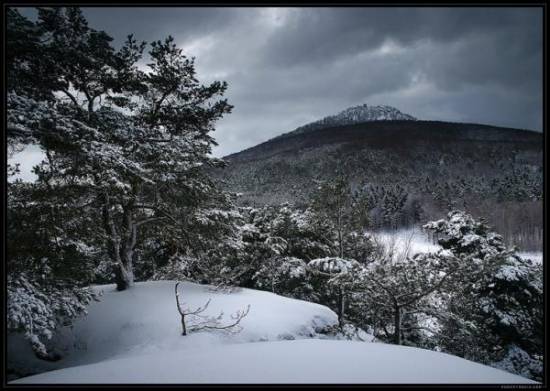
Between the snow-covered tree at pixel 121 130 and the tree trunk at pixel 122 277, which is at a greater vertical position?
the snow-covered tree at pixel 121 130

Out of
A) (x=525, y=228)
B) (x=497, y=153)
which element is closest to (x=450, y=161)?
(x=497, y=153)

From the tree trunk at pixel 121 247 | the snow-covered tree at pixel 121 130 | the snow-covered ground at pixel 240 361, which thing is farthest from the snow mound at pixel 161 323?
the snow-covered tree at pixel 121 130

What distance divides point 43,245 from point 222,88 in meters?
7.06

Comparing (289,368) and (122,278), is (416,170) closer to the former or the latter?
(122,278)

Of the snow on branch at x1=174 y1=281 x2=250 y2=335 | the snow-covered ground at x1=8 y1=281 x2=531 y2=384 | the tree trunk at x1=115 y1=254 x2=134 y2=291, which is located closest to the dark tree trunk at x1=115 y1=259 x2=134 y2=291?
the tree trunk at x1=115 y1=254 x2=134 y2=291

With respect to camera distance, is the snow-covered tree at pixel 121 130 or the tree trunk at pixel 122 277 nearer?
the snow-covered tree at pixel 121 130

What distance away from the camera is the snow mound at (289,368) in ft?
12.1

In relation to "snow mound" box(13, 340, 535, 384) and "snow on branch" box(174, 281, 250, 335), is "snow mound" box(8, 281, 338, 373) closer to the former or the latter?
"snow on branch" box(174, 281, 250, 335)

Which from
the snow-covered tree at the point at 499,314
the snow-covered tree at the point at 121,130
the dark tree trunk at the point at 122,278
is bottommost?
the snow-covered tree at the point at 499,314

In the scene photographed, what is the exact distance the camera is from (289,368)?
394 centimetres

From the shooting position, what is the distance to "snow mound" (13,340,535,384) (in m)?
3.68

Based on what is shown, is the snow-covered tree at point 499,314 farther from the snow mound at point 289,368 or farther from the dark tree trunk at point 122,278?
the dark tree trunk at point 122,278

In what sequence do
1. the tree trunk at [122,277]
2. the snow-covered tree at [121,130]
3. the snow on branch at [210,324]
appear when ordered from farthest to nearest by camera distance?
the tree trunk at [122,277], the snow on branch at [210,324], the snow-covered tree at [121,130]

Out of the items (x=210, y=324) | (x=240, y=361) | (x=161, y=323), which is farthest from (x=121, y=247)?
(x=240, y=361)
